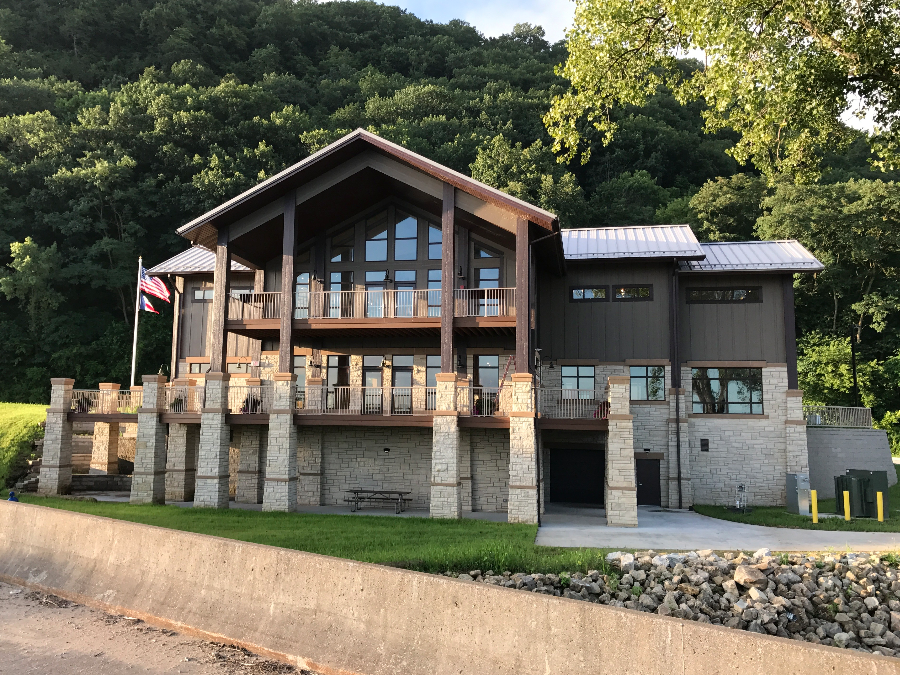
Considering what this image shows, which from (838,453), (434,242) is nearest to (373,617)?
(434,242)

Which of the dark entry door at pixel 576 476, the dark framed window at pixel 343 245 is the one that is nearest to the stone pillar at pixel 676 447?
the dark entry door at pixel 576 476

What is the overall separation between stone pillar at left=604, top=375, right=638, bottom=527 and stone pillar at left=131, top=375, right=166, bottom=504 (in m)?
13.8

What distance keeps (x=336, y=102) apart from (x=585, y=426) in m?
47.8

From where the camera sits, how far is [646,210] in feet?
164

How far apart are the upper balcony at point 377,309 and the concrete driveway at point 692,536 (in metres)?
5.87

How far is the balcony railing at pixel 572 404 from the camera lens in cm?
1988

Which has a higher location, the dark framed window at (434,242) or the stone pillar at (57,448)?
the dark framed window at (434,242)

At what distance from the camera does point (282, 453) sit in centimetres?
1886

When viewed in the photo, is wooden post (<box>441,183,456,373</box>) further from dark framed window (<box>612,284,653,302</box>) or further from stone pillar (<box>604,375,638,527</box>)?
dark framed window (<box>612,284,653,302</box>)

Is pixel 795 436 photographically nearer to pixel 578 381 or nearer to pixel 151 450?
pixel 578 381

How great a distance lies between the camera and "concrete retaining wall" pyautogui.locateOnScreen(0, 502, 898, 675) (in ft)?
16.1

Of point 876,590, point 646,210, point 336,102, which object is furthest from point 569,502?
point 336,102

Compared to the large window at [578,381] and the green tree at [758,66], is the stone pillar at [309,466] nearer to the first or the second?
the large window at [578,381]

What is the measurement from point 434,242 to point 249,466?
9.73 m
